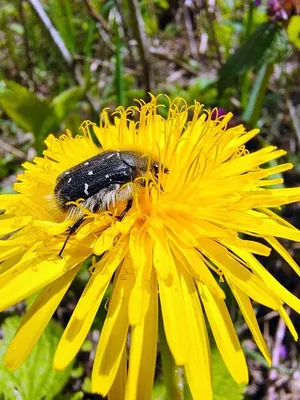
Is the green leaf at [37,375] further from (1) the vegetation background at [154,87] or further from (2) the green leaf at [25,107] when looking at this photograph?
(2) the green leaf at [25,107]

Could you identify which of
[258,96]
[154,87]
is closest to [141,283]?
[258,96]

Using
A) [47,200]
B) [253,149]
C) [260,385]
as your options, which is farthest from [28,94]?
[260,385]

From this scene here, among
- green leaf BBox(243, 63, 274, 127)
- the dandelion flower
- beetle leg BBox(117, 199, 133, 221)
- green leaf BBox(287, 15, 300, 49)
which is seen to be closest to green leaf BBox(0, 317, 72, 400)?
the dandelion flower

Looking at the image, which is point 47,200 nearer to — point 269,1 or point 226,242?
point 226,242

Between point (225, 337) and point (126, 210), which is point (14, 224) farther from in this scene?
point (225, 337)

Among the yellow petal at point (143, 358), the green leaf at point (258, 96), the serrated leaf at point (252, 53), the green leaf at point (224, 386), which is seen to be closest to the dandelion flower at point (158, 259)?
the yellow petal at point (143, 358)
